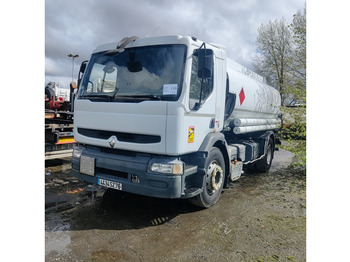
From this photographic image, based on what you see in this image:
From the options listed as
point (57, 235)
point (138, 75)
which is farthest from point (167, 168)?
point (57, 235)

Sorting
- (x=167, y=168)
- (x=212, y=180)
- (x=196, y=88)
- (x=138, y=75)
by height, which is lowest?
(x=212, y=180)

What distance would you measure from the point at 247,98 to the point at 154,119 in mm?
3128

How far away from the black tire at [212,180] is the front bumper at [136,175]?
38 cm

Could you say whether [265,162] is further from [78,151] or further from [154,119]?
[78,151]

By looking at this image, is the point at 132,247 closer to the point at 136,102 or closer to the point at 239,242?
the point at 239,242

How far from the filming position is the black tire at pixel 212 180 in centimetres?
396

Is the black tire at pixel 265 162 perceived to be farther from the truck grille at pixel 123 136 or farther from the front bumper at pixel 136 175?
the truck grille at pixel 123 136

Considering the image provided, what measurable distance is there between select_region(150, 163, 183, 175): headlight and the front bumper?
0.05m

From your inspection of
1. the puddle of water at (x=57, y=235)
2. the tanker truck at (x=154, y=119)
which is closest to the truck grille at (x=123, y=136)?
the tanker truck at (x=154, y=119)

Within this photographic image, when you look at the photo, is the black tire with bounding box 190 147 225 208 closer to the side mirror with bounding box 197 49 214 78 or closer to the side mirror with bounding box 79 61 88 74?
the side mirror with bounding box 197 49 214 78

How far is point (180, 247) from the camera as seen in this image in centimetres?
301

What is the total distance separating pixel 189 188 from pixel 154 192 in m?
0.62

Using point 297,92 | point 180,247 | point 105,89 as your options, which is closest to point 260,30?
point 297,92

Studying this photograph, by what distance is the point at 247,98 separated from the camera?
223 inches
